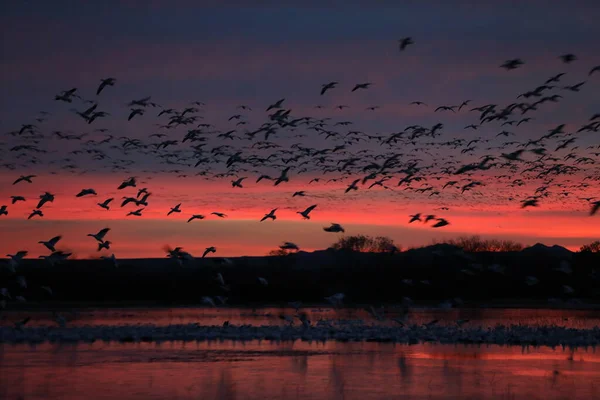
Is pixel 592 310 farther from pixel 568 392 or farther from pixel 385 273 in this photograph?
pixel 568 392

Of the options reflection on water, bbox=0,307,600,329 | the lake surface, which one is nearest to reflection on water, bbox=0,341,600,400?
the lake surface

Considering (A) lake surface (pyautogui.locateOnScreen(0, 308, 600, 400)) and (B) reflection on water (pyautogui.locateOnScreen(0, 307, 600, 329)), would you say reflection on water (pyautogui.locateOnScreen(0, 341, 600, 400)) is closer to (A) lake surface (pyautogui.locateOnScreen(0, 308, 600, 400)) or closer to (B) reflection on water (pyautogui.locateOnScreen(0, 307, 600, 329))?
Result: (A) lake surface (pyautogui.locateOnScreen(0, 308, 600, 400))

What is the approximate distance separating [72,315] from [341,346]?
629 inches

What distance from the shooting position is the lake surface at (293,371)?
65.0 feet

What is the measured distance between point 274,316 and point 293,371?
60.0ft

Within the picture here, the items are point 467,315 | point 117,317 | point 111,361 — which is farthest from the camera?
point 467,315

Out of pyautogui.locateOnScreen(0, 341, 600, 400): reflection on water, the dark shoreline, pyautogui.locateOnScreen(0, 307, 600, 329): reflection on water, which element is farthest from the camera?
the dark shoreline

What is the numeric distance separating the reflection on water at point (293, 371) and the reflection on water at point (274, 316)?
833 cm

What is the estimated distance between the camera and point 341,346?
94.0 ft

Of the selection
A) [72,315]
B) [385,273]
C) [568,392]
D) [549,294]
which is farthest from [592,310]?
[568,392]

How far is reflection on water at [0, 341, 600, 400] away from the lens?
1981 centimetres

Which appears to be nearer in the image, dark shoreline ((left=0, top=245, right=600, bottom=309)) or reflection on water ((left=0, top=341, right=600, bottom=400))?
reflection on water ((left=0, top=341, right=600, bottom=400))

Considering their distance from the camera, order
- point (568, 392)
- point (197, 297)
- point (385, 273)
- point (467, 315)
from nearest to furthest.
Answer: point (568, 392), point (467, 315), point (197, 297), point (385, 273)

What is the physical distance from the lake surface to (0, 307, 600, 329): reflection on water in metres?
8.06
